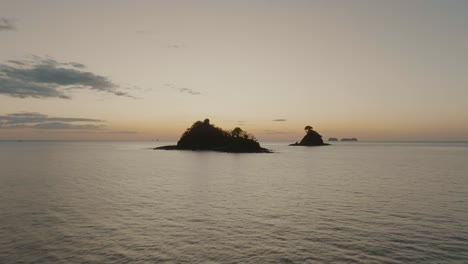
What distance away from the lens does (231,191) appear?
53531 millimetres

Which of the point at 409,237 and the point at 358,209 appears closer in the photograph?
the point at 409,237

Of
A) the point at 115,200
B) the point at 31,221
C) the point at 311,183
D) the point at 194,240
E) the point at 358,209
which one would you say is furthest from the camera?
the point at 311,183

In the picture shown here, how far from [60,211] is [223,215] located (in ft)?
58.4

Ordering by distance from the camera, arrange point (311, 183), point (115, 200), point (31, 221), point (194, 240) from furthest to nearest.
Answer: point (311, 183), point (115, 200), point (31, 221), point (194, 240)

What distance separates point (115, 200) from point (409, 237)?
34.3 m

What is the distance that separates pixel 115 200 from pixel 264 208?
19.7 m

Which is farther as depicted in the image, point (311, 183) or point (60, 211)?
point (311, 183)

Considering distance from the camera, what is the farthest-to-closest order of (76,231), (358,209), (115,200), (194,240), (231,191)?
(231,191) → (115,200) → (358,209) → (76,231) → (194,240)

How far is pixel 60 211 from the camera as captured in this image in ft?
121

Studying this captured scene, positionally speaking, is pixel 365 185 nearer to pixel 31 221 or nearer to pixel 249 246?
pixel 249 246

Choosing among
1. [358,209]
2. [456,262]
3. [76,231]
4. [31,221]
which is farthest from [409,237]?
[31,221]

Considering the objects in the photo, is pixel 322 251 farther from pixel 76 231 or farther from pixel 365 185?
pixel 365 185

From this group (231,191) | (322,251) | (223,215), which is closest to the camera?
(322,251)

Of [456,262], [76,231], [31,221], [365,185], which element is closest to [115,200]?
[31,221]
